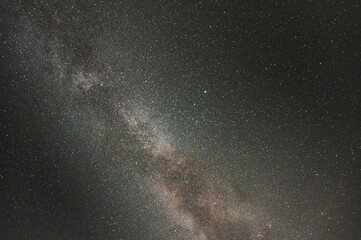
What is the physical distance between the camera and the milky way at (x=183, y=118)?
8.86 feet

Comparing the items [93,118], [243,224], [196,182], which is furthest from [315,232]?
[93,118]

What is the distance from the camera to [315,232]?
3.21m

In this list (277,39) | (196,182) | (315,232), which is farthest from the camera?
(315,232)

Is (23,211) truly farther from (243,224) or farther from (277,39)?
(277,39)

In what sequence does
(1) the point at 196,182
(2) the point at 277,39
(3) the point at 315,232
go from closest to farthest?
1. (2) the point at 277,39
2. (1) the point at 196,182
3. (3) the point at 315,232

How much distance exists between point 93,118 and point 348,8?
2030 millimetres

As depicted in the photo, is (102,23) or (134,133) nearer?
Result: (102,23)

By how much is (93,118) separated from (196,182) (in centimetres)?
96

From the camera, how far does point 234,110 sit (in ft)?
9.52

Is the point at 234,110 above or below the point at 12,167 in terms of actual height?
above

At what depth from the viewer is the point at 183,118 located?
9.44ft

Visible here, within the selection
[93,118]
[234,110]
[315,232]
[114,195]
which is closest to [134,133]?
[93,118]

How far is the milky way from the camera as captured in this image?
2701 mm

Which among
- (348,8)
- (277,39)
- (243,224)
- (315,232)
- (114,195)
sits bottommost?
(114,195)
